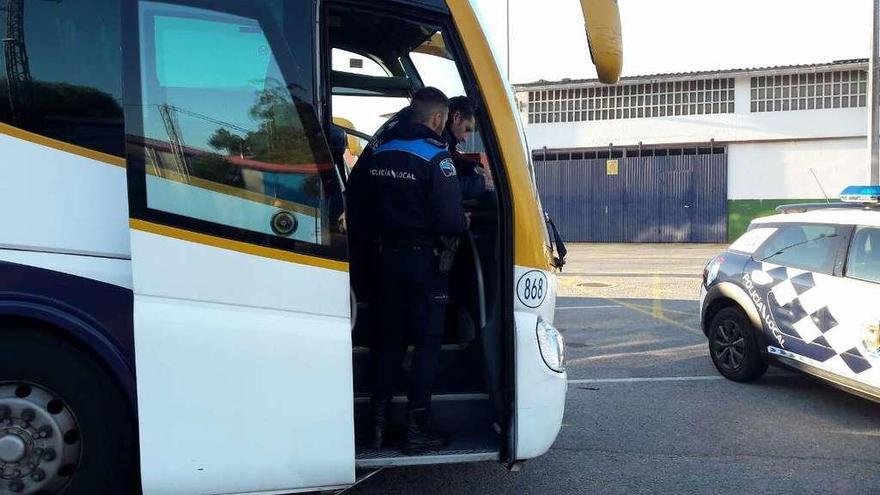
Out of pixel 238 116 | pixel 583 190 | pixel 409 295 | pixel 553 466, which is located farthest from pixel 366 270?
pixel 583 190

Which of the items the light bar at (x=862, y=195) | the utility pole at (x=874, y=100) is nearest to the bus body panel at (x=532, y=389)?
the light bar at (x=862, y=195)

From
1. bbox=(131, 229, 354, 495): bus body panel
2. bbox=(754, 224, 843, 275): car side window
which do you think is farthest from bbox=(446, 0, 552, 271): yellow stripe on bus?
Answer: bbox=(754, 224, 843, 275): car side window

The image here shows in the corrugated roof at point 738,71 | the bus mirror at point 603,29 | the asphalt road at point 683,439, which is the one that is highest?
the corrugated roof at point 738,71

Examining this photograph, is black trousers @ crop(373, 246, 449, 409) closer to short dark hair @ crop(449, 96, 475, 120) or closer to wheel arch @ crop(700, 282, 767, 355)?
short dark hair @ crop(449, 96, 475, 120)

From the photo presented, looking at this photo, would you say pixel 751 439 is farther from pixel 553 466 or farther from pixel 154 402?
pixel 154 402

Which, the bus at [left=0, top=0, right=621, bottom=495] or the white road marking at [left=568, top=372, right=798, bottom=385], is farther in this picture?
the white road marking at [left=568, top=372, right=798, bottom=385]

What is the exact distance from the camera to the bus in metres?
2.86

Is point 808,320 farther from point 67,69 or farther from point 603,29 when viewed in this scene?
point 67,69

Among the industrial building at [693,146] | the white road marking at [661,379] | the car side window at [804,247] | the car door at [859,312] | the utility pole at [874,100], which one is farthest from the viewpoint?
the industrial building at [693,146]

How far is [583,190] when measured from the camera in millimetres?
26750

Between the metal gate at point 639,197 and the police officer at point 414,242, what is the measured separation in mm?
23730

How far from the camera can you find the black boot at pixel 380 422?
3.43m

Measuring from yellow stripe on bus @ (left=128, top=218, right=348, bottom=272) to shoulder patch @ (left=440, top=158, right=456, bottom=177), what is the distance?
0.71 m

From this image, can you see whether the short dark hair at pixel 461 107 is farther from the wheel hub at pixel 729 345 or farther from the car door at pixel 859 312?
the wheel hub at pixel 729 345
